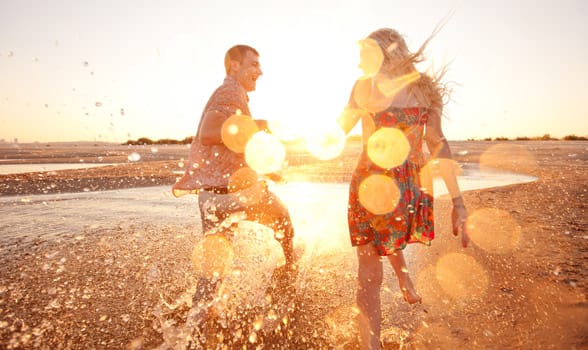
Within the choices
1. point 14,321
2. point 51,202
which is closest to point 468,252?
point 14,321

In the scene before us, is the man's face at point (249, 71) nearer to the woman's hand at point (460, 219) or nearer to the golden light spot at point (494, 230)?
the woman's hand at point (460, 219)

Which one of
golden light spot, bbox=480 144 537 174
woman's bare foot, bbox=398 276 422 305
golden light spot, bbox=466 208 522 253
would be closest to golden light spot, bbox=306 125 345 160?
woman's bare foot, bbox=398 276 422 305

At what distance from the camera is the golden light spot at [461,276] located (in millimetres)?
3396

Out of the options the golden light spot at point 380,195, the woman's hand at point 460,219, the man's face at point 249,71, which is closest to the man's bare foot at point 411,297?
the woman's hand at point 460,219

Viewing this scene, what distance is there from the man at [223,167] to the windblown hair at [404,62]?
95cm

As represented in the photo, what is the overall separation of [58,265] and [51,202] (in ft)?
16.4

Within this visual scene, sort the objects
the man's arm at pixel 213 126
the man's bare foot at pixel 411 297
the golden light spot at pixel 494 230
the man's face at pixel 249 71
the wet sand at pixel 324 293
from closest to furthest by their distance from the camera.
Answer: the man's arm at pixel 213 126, the wet sand at pixel 324 293, the man's face at pixel 249 71, the man's bare foot at pixel 411 297, the golden light spot at pixel 494 230

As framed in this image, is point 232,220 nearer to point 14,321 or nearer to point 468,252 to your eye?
point 14,321

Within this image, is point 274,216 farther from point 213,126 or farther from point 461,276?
point 461,276

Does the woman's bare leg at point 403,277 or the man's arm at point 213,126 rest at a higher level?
the man's arm at point 213,126

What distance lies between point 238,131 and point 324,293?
177 cm

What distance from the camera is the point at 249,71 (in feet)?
9.22

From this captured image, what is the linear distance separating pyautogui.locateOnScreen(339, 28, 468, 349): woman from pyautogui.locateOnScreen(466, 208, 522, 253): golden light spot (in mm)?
2276

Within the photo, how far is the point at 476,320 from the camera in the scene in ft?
9.45
